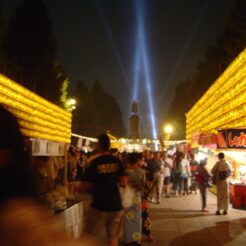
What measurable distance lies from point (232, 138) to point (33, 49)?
3027cm

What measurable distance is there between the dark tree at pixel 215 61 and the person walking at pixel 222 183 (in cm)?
1072

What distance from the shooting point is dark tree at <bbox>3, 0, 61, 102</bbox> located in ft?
125

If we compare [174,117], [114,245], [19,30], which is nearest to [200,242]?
[114,245]

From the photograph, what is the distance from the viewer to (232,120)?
14.8 meters

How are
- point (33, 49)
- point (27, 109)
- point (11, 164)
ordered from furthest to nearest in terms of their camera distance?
point (33, 49) → point (27, 109) → point (11, 164)

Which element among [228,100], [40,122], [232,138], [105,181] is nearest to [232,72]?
[228,100]

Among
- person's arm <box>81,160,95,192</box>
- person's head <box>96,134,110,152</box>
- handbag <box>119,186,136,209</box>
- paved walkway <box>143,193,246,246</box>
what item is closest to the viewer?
person's arm <box>81,160,95,192</box>

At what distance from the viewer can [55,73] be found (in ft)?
137

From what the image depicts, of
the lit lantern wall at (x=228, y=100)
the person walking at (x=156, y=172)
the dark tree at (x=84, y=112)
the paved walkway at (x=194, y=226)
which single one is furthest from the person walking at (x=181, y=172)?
the dark tree at (x=84, y=112)

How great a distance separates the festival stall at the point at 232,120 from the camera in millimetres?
12680

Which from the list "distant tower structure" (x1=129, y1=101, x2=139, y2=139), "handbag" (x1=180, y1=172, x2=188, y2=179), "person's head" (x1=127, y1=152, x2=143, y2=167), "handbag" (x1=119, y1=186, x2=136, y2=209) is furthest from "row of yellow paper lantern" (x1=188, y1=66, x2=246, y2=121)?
"distant tower structure" (x1=129, y1=101, x2=139, y2=139)

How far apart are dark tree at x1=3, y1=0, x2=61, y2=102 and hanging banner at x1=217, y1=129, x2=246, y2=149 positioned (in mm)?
26685

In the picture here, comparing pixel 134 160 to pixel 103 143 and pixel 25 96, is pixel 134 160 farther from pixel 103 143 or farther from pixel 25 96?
pixel 25 96

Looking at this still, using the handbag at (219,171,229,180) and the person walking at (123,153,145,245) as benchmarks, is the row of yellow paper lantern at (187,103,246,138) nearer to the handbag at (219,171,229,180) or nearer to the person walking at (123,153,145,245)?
the handbag at (219,171,229,180)
